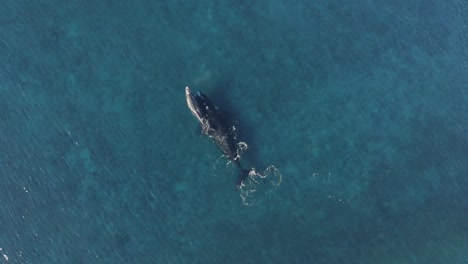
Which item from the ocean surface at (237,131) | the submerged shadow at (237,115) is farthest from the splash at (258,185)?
the submerged shadow at (237,115)

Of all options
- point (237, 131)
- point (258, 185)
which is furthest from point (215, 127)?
point (258, 185)

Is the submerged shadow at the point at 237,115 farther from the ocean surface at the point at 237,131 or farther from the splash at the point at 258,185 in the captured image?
the splash at the point at 258,185

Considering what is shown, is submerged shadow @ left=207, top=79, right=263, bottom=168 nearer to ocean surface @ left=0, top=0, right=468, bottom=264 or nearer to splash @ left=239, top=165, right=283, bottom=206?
ocean surface @ left=0, top=0, right=468, bottom=264

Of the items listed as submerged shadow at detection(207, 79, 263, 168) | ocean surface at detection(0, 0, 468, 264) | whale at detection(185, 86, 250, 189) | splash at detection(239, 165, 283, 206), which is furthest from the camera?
submerged shadow at detection(207, 79, 263, 168)

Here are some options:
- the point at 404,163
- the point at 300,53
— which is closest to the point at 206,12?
the point at 300,53

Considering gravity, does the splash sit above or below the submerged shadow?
below

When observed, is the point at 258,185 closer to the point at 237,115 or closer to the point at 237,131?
the point at 237,131

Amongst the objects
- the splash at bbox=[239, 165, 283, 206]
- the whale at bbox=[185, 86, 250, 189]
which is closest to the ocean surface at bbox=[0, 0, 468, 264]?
the splash at bbox=[239, 165, 283, 206]
